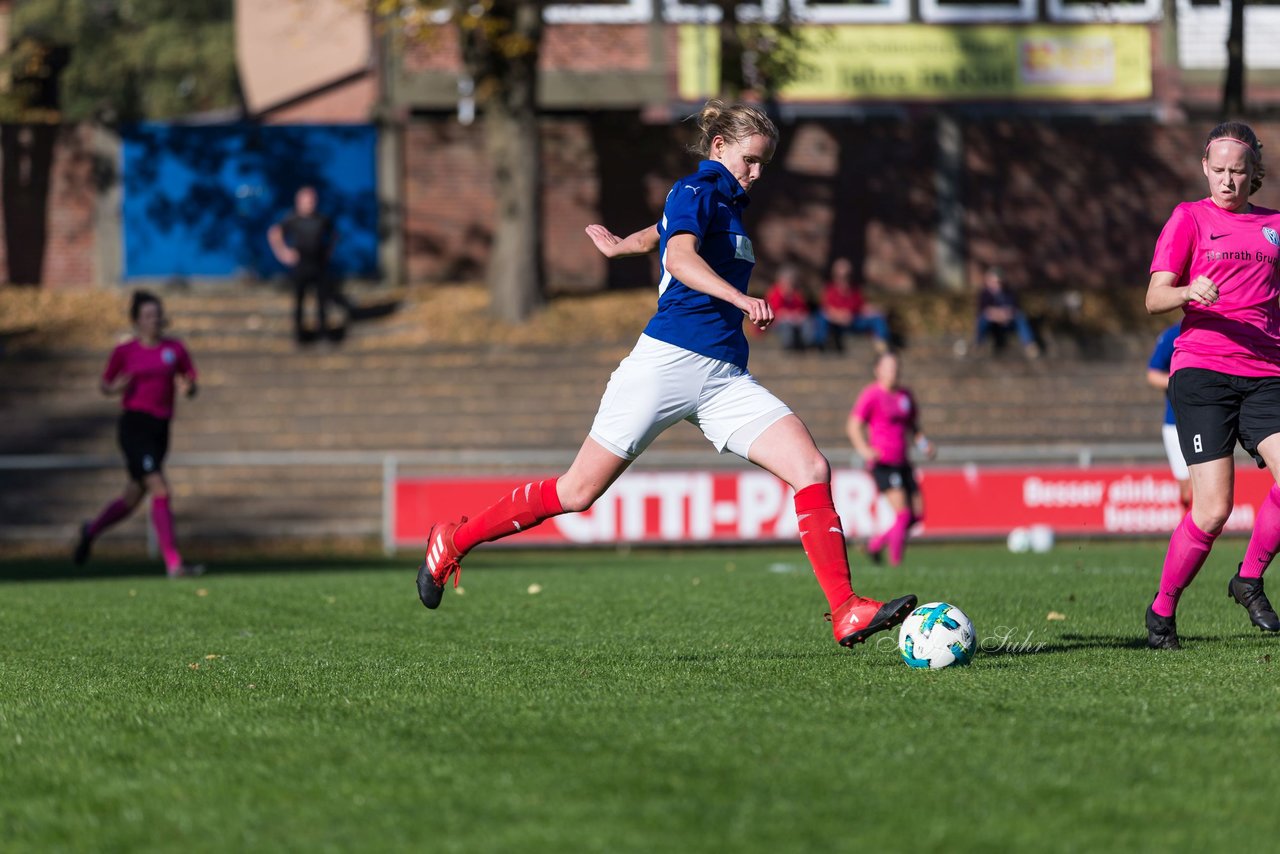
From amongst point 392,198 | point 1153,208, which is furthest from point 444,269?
point 1153,208

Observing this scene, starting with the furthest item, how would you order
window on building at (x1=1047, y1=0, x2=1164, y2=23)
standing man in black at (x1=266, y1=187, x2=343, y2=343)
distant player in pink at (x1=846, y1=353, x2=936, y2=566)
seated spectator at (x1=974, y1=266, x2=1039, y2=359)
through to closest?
window on building at (x1=1047, y1=0, x2=1164, y2=23) → seated spectator at (x1=974, y1=266, x2=1039, y2=359) → standing man in black at (x1=266, y1=187, x2=343, y2=343) → distant player in pink at (x1=846, y1=353, x2=936, y2=566)

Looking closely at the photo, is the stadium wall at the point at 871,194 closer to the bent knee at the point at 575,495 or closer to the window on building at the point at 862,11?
the window on building at the point at 862,11

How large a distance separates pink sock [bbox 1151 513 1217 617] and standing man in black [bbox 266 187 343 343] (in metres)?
20.0

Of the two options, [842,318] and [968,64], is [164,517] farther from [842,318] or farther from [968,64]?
[968,64]

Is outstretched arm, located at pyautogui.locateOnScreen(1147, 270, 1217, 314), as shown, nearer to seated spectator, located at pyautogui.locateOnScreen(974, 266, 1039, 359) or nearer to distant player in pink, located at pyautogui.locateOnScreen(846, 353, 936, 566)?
distant player in pink, located at pyautogui.locateOnScreen(846, 353, 936, 566)

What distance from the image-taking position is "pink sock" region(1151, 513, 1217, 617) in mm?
7590

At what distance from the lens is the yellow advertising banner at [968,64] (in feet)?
108

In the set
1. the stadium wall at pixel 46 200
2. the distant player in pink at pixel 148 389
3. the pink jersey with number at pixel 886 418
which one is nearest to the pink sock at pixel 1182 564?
the pink jersey with number at pixel 886 418

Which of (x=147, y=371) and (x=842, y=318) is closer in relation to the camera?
(x=147, y=371)

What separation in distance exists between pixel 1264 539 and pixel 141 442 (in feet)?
31.2

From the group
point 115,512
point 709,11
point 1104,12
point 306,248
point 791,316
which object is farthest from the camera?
point 1104,12

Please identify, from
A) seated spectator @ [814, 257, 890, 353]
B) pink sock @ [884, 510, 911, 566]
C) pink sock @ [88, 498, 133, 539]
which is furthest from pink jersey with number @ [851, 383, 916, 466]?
seated spectator @ [814, 257, 890, 353]

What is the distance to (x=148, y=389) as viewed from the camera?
14742 millimetres

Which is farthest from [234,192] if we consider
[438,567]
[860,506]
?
[438,567]
